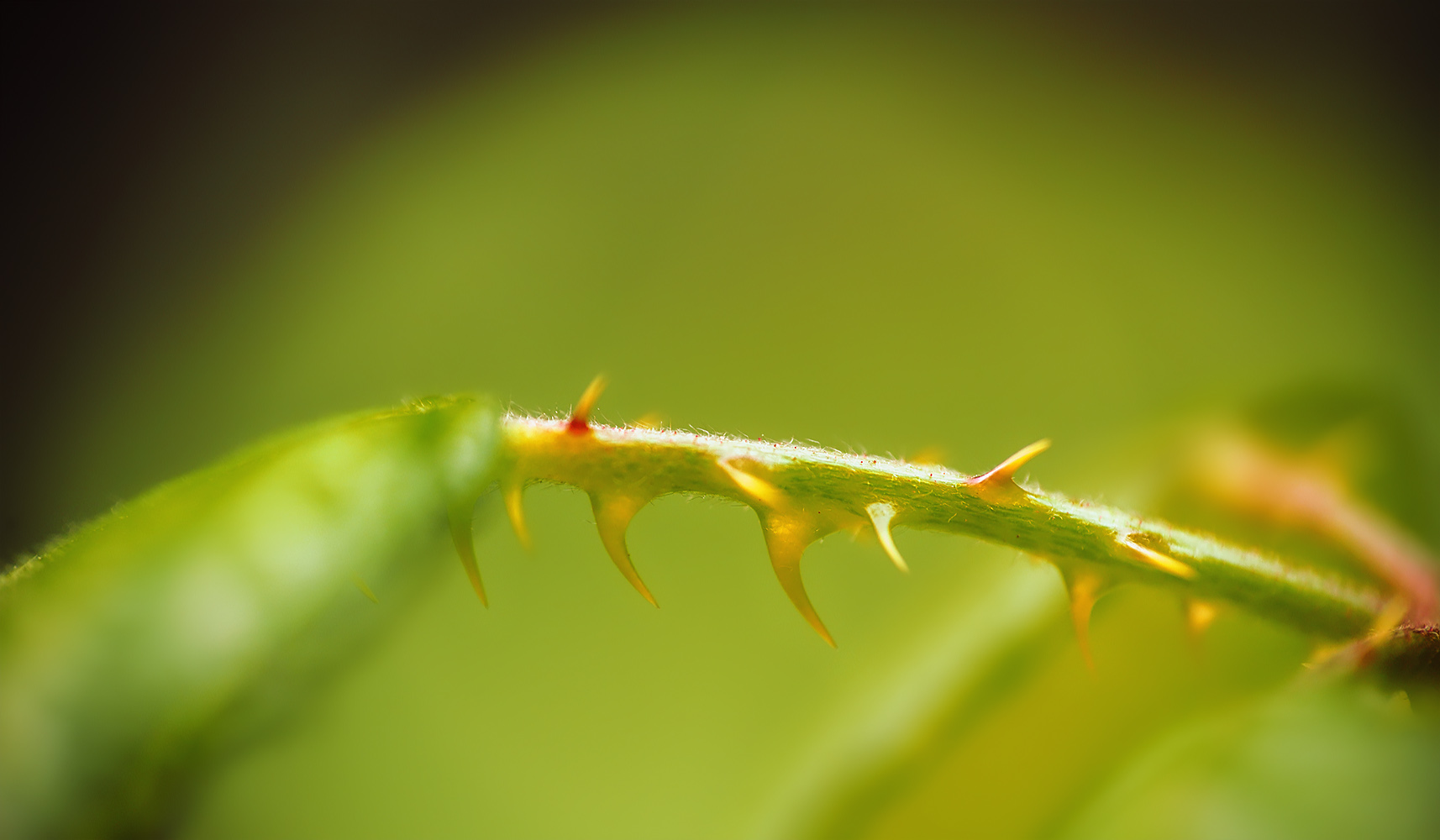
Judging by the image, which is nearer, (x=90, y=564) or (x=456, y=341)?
(x=90, y=564)

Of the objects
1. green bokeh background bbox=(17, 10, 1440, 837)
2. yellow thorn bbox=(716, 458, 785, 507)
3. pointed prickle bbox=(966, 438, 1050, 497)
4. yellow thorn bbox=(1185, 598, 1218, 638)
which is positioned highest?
green bokeh background bbox=(17, 10, 1440, 837)

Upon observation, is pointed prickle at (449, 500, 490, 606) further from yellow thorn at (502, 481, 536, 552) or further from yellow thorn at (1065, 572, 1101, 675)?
yellow thorn at (1065, 572, 1101, 675)

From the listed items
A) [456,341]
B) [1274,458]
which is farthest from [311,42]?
[1274,458]

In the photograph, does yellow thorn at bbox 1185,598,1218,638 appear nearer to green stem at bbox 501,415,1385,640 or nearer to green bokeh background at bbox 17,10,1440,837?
green stem at bbox 501,415,1385,640

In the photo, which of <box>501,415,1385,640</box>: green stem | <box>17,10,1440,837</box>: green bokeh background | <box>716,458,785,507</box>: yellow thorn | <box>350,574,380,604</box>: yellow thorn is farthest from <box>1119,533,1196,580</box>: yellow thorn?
<box>17,10,1440,837</box>: green bokeh background

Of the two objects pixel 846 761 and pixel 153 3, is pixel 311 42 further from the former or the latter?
pixel 846 761

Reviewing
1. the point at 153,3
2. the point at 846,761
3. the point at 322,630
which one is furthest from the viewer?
the point at 153,3

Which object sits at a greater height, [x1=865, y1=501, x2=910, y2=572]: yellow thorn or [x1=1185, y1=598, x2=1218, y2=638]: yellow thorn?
[x1=865, y1=501, x2=910, y2=572]: yellow thorn

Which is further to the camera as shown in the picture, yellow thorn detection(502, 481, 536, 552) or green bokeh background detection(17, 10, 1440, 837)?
green bokeh background detection(17, 10, 1440, 837)

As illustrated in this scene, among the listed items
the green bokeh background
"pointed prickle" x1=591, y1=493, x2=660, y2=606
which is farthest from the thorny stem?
the green bokeh background
